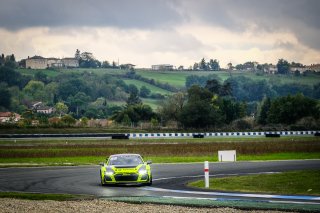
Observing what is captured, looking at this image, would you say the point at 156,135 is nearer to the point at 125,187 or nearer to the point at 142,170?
the point at 142,170

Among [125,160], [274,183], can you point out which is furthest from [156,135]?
[274,183]

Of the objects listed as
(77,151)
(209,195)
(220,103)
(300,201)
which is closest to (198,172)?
(209,195)

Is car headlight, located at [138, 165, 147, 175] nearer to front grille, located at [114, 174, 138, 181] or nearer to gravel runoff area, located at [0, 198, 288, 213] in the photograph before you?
front grille, located at [114, 174, 138, 181]

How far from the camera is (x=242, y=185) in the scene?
2920cm

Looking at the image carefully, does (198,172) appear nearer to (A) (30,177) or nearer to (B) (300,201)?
(A) (30,177)

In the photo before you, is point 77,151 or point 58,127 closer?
point 77,151

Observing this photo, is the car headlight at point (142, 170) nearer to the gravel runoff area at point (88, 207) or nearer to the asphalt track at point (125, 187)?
the asphalt track at point (125, 187)

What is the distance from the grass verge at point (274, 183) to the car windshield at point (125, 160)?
2453 mm

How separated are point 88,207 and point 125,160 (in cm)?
998

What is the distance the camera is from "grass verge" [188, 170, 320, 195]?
1052 inches

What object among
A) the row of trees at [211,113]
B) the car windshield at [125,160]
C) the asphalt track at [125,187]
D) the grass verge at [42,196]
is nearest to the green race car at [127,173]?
the car windshield at [125,160]

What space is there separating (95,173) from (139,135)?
60442 millimetres

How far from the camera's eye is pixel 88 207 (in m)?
21.3

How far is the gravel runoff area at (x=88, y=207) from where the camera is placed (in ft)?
67.0
